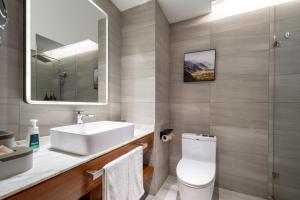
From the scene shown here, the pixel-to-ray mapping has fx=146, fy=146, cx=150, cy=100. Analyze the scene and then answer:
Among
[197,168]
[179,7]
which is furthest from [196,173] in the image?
[179,7]

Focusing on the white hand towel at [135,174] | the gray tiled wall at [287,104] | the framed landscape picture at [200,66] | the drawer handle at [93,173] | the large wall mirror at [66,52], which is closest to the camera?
the drawer handle at [93,173]

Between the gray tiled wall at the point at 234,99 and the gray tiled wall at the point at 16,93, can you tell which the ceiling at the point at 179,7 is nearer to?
the gray tiled wall at the point at 234,99

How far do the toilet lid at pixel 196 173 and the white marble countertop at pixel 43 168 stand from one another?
75cm

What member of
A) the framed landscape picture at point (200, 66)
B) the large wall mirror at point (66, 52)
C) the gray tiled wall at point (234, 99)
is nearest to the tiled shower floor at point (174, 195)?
the gray tiled wall at point (234, 99)

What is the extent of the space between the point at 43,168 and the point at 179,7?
201 centimetres

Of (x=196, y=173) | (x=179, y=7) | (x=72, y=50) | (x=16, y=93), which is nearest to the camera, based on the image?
(x=16, y=93)

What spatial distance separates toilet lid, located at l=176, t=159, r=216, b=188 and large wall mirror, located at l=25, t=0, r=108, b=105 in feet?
3.58

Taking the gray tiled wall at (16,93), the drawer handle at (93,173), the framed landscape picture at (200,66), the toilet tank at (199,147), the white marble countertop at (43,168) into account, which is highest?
the framed landscape picture at (200,66)

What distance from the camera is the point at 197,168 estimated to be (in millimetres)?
1519

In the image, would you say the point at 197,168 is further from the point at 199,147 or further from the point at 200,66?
the point at 200,66

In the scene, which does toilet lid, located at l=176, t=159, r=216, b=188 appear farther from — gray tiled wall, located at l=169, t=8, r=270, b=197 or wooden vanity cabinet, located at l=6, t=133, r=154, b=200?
wooden vanity cabinet, located at l=6, t=133, r=154, b=200

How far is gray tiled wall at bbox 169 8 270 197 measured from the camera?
5.44 feet

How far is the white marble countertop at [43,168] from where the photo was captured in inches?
19.9

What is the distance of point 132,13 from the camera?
177 cm
